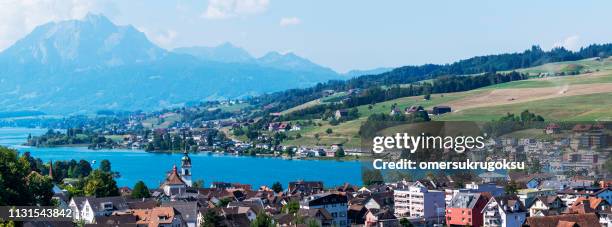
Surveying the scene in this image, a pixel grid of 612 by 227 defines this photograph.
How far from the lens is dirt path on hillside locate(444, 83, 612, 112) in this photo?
65062mm

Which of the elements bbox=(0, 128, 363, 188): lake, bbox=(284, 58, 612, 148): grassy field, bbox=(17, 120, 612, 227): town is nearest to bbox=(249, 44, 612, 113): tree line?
bbox=(284, 58, 612, 148): grassy field

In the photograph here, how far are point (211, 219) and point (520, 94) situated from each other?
49.9 meters

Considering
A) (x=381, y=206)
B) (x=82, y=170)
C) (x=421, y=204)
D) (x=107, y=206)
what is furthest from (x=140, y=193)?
(x=82, y=170)

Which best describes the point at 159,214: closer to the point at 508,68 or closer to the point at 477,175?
the point at 477,175

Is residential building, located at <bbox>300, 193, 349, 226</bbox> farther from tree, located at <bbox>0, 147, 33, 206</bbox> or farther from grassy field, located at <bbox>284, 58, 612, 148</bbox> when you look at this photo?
grassy field, located at <bbox>284, 58, 612, 148</bbox>

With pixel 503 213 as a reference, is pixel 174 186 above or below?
above

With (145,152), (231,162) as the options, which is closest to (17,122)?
(145,152)

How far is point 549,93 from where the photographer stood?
2667 inches

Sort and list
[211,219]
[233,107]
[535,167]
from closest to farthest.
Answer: [211,219]
[535,167]
[233,107]

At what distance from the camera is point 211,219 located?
23.5 meters

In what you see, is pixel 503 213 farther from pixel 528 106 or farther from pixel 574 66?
pixel 574 66

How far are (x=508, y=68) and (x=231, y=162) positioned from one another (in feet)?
145

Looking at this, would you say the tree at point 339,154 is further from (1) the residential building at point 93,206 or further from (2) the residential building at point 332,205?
(1) the residential building at point 93,206

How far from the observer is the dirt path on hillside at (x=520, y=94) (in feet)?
213
